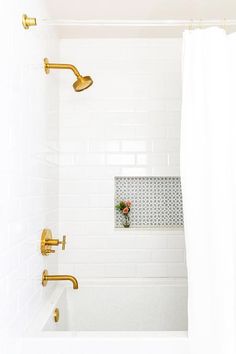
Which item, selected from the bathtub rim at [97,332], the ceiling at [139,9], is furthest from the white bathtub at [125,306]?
the ceiling at [139,9]

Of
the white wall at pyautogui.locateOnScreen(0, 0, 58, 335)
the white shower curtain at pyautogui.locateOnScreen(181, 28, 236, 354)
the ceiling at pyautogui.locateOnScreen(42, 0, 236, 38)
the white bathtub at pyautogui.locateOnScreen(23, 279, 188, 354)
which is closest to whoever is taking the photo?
the white wall at pyautogui.locateOnScreen(0, 0, 58, 335)

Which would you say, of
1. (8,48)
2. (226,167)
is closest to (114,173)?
(226,167)

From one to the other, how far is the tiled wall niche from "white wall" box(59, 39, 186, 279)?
10 centimetres

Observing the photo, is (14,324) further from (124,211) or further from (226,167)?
(124,211)

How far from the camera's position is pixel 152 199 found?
2.40 meters

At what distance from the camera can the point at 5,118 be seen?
1212mm

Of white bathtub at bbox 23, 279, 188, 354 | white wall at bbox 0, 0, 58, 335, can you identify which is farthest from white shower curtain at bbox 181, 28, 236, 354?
white bathtub at bbox 23, 279, 188, 354

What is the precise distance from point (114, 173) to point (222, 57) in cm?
113

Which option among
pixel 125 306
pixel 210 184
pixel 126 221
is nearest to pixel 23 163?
pixel 210 184

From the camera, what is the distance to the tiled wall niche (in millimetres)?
2396

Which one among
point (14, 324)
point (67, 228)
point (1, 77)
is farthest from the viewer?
point (67, 228)

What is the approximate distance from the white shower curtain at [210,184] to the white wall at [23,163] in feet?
2.00

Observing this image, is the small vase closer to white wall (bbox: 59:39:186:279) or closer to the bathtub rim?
white wall (bbox: 59:39:186:279)

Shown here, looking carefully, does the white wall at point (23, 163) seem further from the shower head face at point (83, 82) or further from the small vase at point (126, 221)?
the small vase at point (126, 221)
